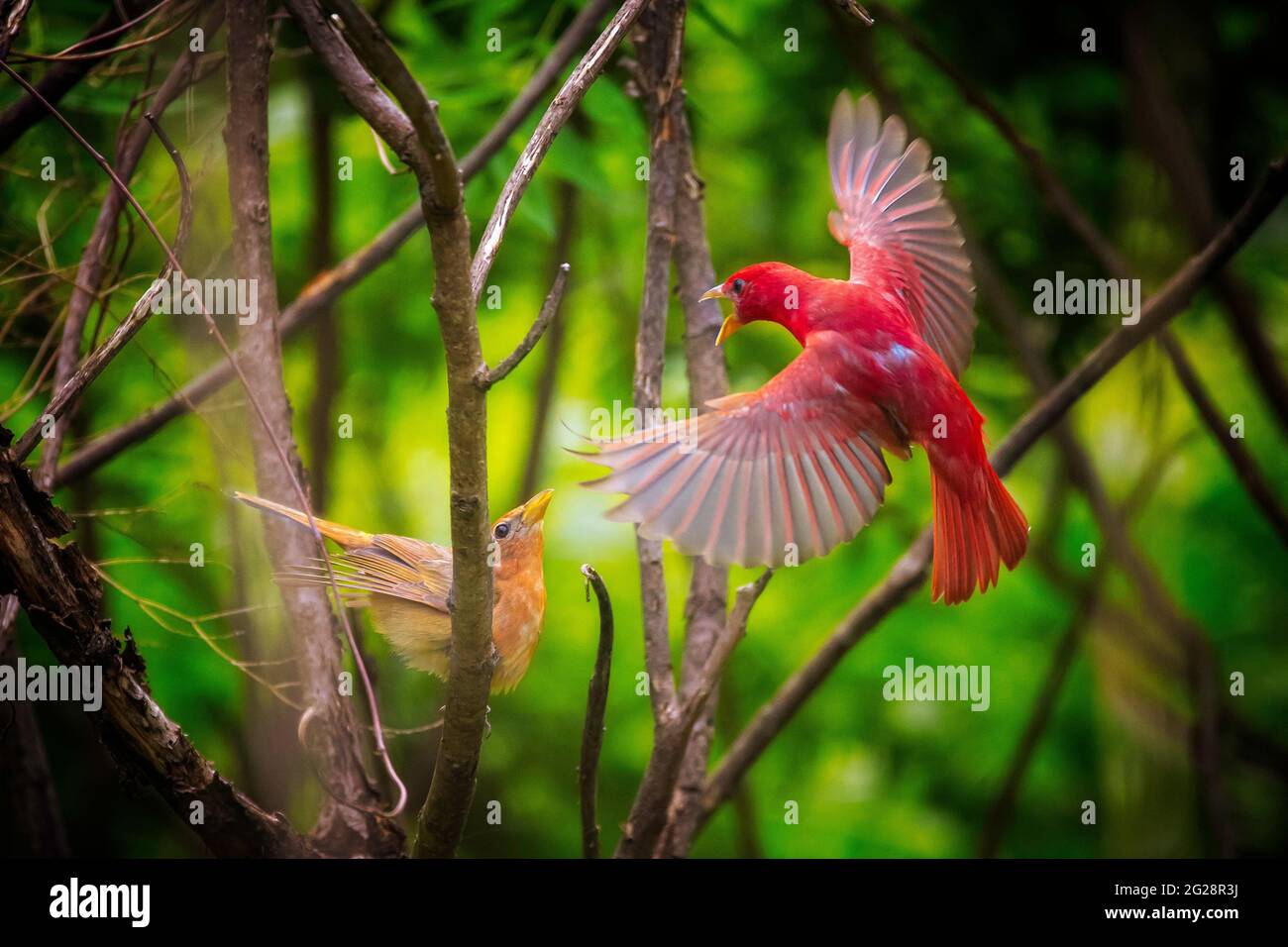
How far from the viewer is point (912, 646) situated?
3896 millimetres

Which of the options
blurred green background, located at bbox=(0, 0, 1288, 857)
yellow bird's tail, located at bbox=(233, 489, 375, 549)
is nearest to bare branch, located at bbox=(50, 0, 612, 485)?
blurred green background, located at bbox=(0, 0, 1288, 857)

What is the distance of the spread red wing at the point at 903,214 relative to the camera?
2.73 m

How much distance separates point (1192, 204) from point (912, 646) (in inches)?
69.8

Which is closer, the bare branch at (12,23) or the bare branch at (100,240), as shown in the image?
the bare branch at (12,23)

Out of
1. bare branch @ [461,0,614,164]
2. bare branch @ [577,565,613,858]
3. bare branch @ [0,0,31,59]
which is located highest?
bare branch @ [461,0,614,164]

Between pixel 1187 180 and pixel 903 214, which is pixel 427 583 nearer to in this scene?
pixel 903 214

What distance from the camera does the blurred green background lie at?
362cm

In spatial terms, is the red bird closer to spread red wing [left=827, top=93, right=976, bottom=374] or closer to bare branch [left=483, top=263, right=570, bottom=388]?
spread red wing [left=827, top=93, right=976, bottom=374]

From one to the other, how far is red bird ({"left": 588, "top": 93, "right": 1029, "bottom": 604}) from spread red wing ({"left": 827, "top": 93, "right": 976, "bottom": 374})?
0.08m

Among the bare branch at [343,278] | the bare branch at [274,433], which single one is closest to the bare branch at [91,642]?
the bare branch at [274,433]

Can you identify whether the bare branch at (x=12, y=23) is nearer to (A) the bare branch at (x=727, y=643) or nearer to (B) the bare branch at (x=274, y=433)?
(B) the bare branch at (x=274, y=433)

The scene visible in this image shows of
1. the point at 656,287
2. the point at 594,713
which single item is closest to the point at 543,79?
the point at 656,287

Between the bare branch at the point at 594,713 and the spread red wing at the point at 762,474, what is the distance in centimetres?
15
